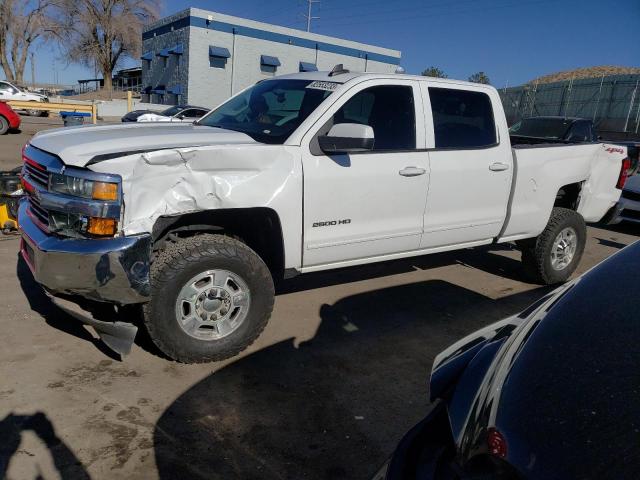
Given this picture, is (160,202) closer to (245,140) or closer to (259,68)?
(245,140)

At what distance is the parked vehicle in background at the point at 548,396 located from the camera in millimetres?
1253

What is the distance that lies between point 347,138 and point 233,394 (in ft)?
6.11

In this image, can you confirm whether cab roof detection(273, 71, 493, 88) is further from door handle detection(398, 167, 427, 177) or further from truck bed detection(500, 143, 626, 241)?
truck bed detection(500, 143, 626, 241)

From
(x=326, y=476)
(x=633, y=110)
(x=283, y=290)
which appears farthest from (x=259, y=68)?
(x=326, y=476)

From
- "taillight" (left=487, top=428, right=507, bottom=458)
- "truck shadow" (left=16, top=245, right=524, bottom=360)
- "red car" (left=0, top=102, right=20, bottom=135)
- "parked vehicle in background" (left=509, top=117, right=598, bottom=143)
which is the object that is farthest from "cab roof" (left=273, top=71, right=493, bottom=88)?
"red car" (left=0, top=102, right=20, bottom=135)

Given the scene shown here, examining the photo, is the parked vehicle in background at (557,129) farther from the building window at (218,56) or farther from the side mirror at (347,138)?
the building window at (218,56)

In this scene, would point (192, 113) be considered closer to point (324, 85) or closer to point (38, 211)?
point (324, 85)

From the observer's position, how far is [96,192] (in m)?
2.97

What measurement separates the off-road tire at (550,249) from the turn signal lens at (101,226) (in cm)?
439

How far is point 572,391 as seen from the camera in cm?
140

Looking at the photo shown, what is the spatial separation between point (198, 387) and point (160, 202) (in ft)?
3.88

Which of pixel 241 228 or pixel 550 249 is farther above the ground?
pixel 241 228

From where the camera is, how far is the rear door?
4.49m

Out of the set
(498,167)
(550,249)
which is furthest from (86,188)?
(550,249)
